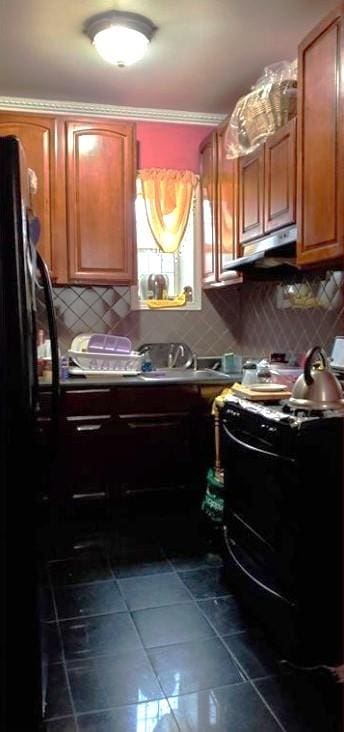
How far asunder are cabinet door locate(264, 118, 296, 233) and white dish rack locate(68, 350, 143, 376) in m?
1.18

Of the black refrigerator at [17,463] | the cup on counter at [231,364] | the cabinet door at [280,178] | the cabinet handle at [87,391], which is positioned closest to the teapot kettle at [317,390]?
the cabinet door at [280,178]

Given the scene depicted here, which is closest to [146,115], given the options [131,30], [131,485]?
[131,30]

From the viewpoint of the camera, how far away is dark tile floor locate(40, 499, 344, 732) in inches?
69.5

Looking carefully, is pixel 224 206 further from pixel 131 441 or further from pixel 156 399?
pixel 131 441

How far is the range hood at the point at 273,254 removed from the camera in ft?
8.55

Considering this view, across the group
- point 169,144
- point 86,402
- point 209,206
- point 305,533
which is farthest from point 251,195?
point 305,533

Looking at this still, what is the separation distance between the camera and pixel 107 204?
11.6 feet

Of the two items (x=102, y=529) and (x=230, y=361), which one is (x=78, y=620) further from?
(x=230, y=361)

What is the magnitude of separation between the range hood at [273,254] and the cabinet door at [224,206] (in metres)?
0.21

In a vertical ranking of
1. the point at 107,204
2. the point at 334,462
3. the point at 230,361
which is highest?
the point at 107,204

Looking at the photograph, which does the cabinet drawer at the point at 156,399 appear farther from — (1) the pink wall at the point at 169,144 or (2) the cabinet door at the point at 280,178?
(1) the pink wall at the point at 169,144

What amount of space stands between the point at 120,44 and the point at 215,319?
1.86 m

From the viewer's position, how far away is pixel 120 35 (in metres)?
2.65

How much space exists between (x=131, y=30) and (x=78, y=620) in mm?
2510
